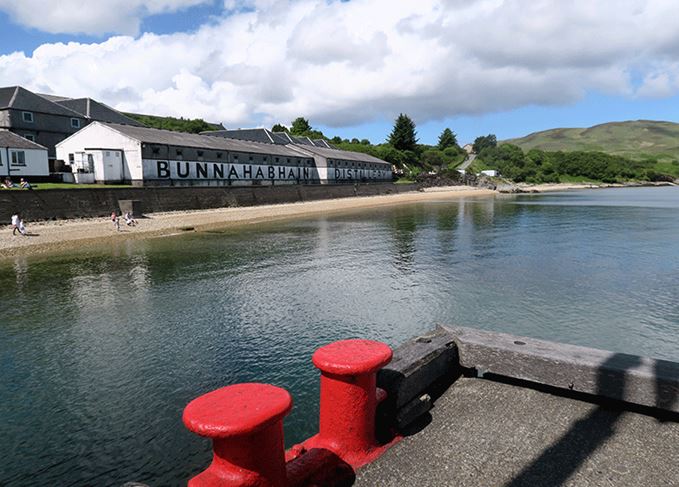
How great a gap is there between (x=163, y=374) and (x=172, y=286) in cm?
894

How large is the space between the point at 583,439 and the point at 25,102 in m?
64.6

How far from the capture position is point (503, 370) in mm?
5277

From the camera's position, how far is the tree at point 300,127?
118m

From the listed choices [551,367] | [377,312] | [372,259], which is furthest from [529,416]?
[372,259]

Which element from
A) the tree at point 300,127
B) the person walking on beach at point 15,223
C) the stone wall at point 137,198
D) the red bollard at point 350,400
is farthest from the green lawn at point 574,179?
the red bollard at point 350,400

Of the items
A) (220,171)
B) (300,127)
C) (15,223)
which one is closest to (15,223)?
(15,223)

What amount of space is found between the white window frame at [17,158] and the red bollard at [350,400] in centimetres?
4652

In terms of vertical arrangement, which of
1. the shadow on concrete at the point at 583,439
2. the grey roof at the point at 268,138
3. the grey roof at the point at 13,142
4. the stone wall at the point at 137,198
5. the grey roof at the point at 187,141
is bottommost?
the shadow on concrete at the point at 583,439

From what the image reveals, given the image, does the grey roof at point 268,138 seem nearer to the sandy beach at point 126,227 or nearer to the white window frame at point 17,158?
the sandy beach at point 126,227

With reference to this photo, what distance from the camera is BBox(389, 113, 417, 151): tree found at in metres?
122

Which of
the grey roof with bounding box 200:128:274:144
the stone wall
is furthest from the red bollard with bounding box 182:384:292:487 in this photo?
the grey roof with bounding box 200:128:274:144

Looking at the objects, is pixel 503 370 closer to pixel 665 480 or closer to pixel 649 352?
pixel 665 480

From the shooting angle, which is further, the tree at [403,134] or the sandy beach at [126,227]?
the tree at [403,134]

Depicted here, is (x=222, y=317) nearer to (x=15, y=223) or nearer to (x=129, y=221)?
(x=15, y=223)
